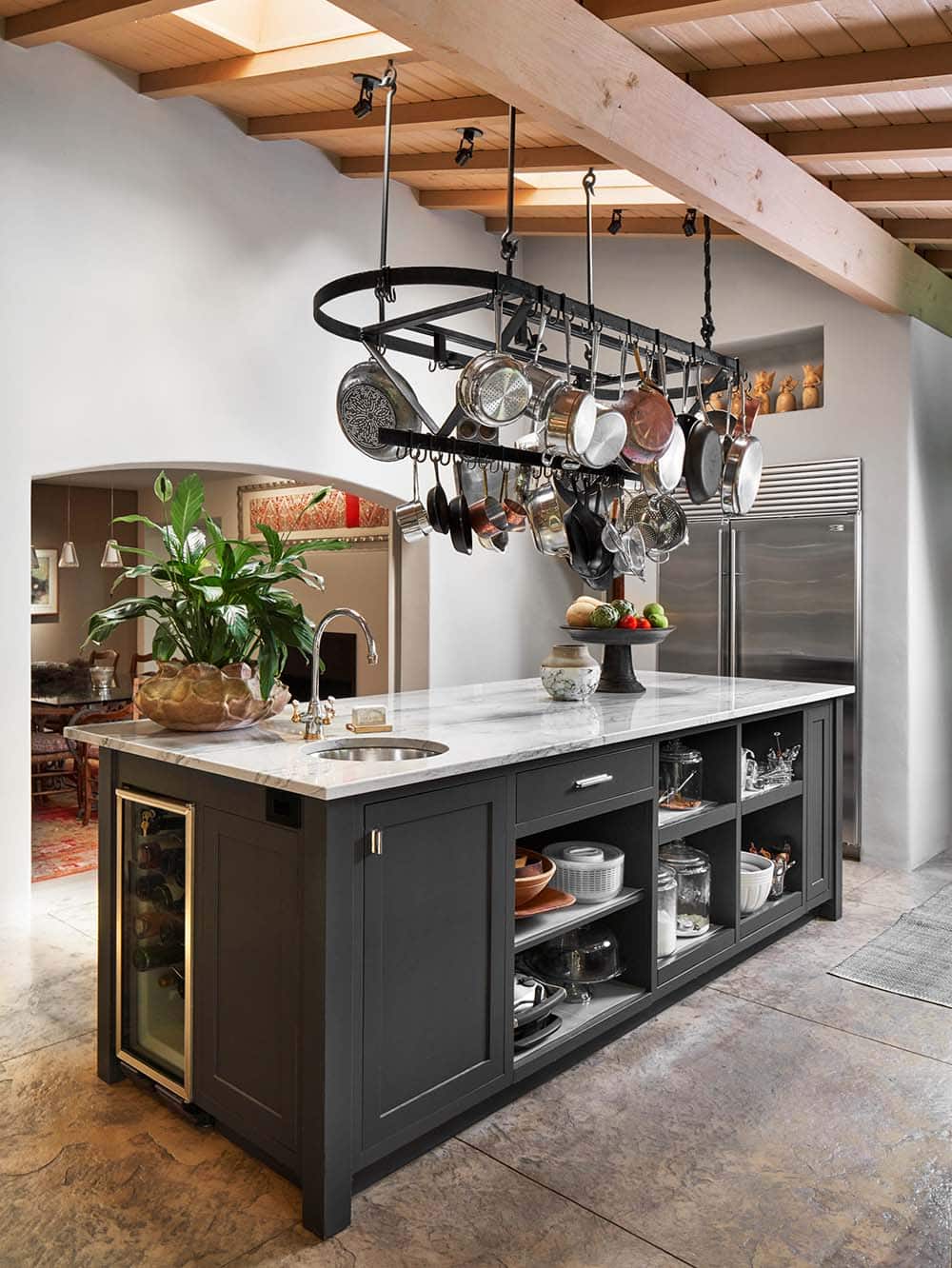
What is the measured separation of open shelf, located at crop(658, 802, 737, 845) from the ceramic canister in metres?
0.55

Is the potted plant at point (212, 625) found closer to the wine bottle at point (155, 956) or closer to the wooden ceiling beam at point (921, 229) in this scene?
the wine bottle at point (155, 956)

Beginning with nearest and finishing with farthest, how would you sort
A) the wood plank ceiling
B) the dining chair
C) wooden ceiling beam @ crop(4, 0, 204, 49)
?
1. the wood plank ceiling
2. wooden ceiling beam @ crop(4, 0, 204, 49)
3. the dining chair

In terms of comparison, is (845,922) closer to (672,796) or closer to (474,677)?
(672,796)

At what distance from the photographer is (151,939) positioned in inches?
105

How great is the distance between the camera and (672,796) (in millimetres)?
3535

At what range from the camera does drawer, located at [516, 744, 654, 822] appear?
8.79 feet

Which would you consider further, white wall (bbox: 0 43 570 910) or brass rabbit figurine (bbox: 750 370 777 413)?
brass rabbit figurine (bbox: 750 370 777 413)

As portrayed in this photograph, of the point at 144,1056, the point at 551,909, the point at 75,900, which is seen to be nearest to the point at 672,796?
the point at 551,909

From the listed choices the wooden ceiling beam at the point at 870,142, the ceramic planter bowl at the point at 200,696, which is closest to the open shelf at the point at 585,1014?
the ceramic planter bowl at the point at 200,696

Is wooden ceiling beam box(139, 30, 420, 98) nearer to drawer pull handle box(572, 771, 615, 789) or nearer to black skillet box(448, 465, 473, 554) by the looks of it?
black skillet box(448, 465, 473, 554)

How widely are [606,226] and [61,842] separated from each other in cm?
444

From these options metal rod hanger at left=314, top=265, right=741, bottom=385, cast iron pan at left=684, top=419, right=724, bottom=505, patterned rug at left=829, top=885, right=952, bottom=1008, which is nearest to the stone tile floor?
patterned rug at left=829, top=885, right=952, bottom=1008

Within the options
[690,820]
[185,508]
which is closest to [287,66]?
[185,508]

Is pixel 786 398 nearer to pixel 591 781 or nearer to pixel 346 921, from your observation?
pixel 591 781
